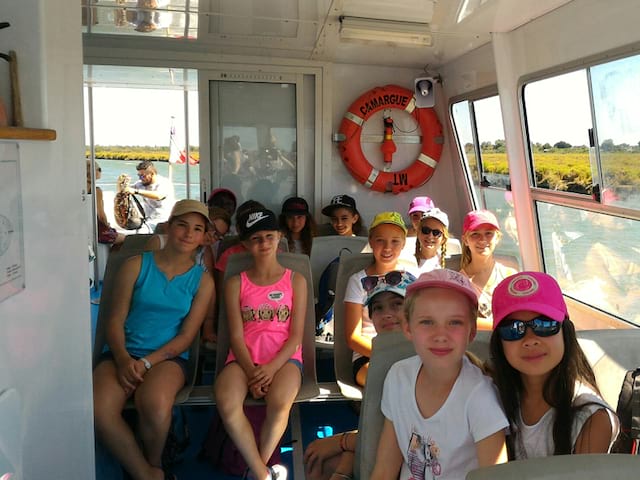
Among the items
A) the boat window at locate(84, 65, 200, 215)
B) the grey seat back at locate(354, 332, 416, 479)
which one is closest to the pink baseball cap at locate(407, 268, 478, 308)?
the grey seat back at locate(354, 332, 416, 479)

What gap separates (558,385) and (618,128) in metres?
1.96

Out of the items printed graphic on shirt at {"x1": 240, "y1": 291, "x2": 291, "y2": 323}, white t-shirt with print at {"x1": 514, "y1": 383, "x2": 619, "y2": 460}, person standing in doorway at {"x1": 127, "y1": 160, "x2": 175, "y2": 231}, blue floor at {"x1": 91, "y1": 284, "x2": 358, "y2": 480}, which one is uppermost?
person standing in doorway at {"x1": 127, "y1": 160, "x2": 175, "y2": 231}

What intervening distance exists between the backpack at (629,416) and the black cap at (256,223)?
1.56 meters

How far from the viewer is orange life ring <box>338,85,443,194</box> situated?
4.98m

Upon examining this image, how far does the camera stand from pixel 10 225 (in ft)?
4.49

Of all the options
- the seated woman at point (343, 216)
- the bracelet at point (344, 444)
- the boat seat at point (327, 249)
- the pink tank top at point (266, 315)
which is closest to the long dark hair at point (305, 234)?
the seated woman at point (343, 216)

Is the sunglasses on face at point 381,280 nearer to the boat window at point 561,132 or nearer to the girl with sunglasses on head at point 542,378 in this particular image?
the girl with sunglasses on head at point 542,378

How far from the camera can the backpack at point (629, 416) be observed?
134 cm

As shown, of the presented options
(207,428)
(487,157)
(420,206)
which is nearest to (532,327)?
(207,428)

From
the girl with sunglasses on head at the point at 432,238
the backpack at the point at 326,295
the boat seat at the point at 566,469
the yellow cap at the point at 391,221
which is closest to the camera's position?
the boat seat at the point at 566,469

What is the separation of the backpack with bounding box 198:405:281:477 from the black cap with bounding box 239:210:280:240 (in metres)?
0.76

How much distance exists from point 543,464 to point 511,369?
63 cm

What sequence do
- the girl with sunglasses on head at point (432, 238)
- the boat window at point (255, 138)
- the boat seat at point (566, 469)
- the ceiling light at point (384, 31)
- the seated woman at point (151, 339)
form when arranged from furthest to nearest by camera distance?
the boat window at point (255, 138) → the ceiling light at point (384, 31) → the girl with sunglasses on head at point (432, 238) → the seated woman at point (151, 339) → the boat seat at point (566, 469)

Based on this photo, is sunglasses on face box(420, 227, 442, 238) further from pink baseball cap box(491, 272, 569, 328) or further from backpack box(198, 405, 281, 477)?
pink baseball cap box(491, 272, 569, 328)
